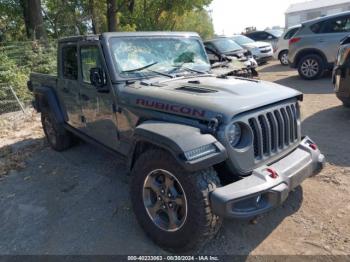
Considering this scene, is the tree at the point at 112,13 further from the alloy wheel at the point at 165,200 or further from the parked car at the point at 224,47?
the alloy wheel at the point at 165,200

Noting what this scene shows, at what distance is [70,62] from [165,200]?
9.20 feet

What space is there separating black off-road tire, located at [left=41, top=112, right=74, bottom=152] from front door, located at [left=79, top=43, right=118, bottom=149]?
105cm

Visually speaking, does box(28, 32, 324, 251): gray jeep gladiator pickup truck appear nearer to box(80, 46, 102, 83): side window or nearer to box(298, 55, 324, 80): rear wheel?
box(80, 46, 102, 83): side window

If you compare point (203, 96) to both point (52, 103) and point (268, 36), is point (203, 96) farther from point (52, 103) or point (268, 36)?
point (268, 36)

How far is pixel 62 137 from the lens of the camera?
5.56 m

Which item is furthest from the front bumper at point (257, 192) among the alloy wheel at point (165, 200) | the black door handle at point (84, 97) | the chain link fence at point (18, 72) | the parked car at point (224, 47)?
the parked car at point (224, 47)

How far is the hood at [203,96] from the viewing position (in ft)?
9.36

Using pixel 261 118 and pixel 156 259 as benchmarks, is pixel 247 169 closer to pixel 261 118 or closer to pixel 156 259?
pixel 261 118

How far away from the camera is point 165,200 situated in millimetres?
2947

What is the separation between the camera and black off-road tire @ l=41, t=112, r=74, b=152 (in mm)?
5495

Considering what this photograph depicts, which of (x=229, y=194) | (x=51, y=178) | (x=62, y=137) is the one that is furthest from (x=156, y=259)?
(x=62, y=137)

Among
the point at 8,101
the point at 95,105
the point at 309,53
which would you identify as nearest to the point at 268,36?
the point at 309,53

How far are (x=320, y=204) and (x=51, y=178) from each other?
140 inches

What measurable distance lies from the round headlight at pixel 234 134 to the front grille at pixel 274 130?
0.13 meters
